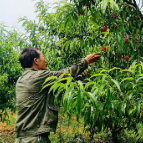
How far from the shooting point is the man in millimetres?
1701

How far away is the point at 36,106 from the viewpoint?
5.73ft

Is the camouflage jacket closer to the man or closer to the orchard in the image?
the man

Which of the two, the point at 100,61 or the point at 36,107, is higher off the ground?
the point at 100,61

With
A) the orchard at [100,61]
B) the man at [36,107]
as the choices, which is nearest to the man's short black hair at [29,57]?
the man at [36,107]

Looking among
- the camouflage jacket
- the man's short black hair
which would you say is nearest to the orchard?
the camouflage jacket

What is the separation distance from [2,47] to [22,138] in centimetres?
201

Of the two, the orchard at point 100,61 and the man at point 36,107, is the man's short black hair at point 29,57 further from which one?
the orchard at point 100,61

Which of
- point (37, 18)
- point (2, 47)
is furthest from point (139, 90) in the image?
point (37, 18)

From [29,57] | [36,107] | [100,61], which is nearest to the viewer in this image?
[36,107]

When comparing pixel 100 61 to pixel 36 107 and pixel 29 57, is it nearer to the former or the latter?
pixel 29 57

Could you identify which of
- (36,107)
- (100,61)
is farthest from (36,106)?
(100,61)

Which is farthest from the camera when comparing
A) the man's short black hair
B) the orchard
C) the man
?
the man's short black hair

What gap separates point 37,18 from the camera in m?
4.26

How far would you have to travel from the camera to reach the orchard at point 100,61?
4.14 ft
